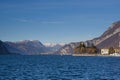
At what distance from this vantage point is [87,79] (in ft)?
265

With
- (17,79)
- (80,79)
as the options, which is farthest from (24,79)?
(80,79)

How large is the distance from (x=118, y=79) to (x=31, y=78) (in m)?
20.1

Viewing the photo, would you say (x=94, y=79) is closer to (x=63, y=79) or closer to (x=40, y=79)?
(x=63, y=79)

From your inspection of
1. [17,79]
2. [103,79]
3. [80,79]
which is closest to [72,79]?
[80,79]

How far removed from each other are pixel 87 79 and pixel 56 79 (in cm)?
708

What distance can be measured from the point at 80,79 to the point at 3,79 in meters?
17.3

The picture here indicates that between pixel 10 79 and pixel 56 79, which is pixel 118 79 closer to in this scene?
pixel 56 79

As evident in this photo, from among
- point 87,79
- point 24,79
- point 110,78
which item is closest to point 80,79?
point 87,79

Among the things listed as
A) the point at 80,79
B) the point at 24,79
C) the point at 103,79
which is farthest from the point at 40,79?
the point at 103,79

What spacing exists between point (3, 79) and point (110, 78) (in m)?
24.5

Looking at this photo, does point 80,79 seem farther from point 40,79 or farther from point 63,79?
point 40,79

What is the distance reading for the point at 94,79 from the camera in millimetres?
80312

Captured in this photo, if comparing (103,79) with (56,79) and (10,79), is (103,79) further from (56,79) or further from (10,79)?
(10,79)

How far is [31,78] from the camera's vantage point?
83562 millimetres
